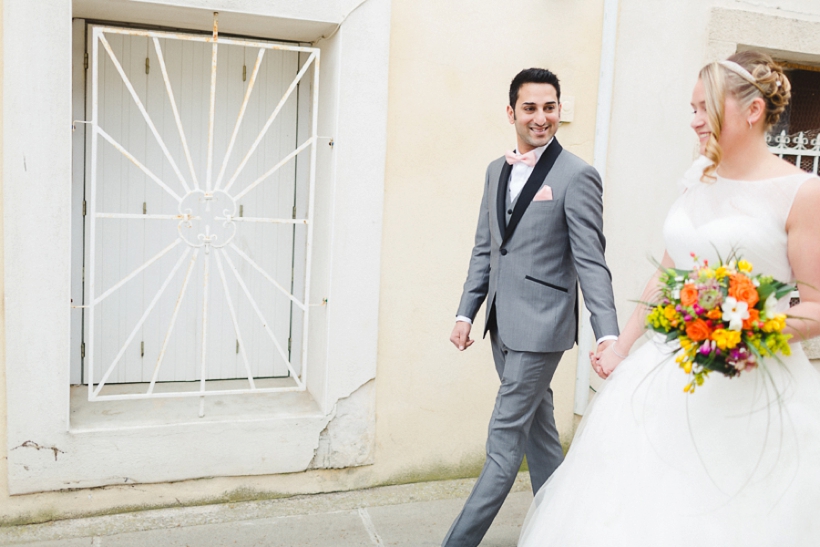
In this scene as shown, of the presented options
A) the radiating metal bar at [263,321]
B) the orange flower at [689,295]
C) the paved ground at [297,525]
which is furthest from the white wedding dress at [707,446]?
the radiating metal bar at [263,321]

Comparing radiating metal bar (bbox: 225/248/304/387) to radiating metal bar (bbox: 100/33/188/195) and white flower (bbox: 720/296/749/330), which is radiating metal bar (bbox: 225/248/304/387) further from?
white flower (bbox: 720/296/749/330)

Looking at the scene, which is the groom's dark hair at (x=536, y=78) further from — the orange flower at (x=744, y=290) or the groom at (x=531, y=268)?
the orange flower at (x=744, y=290)

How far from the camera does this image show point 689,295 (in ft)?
7.07

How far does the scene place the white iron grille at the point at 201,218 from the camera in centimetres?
387

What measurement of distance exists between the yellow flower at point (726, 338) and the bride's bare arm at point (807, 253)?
1.04 ft

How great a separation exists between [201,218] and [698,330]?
8.72ft

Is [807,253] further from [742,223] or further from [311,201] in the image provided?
[311,201]

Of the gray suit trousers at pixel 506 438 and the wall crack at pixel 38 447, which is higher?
the gray suit trousers at pixel 506 438

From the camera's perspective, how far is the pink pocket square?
3211 mm

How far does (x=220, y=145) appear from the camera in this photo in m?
4.34

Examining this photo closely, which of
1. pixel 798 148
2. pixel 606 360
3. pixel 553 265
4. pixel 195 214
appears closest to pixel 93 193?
pixel 195 214

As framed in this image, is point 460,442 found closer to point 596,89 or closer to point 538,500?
point 538,500

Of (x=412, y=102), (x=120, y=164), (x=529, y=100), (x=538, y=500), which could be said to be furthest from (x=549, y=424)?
(x=120, y=164)

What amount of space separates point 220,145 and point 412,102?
1047mm
